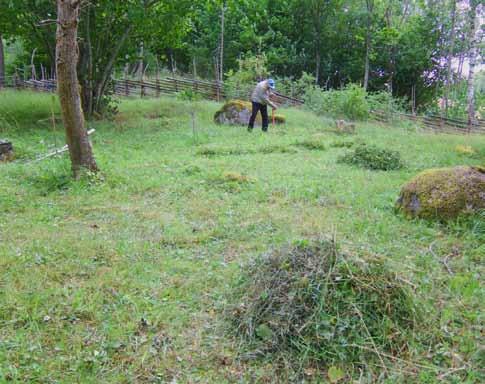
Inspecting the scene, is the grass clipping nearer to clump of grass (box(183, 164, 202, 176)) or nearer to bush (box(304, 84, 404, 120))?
clump of grass (box(183, 164, 202, 176))

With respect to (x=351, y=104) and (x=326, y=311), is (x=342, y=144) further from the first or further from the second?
(x=326, y=311)

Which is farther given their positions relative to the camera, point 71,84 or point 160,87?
point 160,87

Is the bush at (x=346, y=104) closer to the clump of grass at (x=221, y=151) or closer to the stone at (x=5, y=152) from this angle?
the clump of grass at (x=221, y=151)

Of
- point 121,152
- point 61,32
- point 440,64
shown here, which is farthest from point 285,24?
point 61,32

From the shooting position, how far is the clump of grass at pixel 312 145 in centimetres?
947

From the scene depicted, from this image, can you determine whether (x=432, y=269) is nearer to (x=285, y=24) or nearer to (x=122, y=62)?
(x=122, y=62)

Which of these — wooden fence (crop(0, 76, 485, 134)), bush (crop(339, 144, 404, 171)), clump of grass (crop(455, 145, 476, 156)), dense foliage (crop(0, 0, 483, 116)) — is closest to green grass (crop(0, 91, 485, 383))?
bush (crop(339, 144, 404, 171))

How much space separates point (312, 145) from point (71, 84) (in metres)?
5.17

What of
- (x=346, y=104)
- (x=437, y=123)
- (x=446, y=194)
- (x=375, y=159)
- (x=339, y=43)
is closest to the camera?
(x=446, y=194)

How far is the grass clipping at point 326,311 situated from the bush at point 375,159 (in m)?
4.85

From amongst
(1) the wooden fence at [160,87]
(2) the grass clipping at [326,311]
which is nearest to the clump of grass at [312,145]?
(2) the grass clipping at [326,311]

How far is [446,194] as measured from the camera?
455cm

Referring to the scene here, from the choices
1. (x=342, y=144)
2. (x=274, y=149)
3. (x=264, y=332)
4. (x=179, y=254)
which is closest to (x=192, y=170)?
(x=274, y=149)

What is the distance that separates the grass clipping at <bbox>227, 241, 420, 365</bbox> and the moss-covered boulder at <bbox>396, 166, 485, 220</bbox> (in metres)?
2.09
